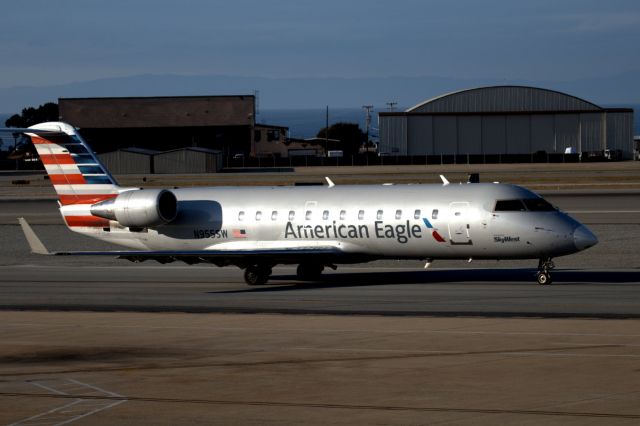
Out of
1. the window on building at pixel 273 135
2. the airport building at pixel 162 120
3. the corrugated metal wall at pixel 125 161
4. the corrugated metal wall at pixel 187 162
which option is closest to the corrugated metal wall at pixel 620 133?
the airport building at pixel 162 120

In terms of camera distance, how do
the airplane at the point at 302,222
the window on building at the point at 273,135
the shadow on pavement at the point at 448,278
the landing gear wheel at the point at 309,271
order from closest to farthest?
the airplane at the point at 302,222 → the shadow on pavement at the point at 448,278 → the landing gear wheel at the point at 309,271 → the window on building at the point at 273,135

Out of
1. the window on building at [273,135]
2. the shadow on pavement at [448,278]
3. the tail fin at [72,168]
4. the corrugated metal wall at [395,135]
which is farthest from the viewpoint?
the window on building at [273,135]

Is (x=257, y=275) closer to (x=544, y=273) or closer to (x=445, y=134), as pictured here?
(x=544, y=273)

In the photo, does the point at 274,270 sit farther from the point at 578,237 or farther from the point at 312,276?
the point at 578,237

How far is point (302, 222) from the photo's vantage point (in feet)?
107

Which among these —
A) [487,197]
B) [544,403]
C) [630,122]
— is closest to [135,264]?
[487,197]

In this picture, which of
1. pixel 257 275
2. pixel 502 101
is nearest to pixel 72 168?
pixel 257 275

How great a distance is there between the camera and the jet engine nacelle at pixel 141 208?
3347 cm

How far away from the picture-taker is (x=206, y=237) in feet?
111

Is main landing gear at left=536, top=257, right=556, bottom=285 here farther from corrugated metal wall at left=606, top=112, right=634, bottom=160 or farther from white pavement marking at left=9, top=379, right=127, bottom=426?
corrugated metal wall at left=606, top=112, right=634, bottom=160

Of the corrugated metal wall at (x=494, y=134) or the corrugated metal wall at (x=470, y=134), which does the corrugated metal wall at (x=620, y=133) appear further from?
the corrugated metal wall at (x=470, y=134)

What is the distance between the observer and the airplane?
99.5 feet

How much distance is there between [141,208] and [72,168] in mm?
3443

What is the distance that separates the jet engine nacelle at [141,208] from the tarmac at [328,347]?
6.81 ft
